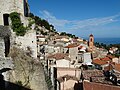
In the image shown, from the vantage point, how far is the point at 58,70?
24.8 m

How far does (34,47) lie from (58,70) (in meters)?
7.16

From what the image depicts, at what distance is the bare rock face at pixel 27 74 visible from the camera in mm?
14670

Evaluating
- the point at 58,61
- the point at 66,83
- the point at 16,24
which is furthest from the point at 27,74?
the point at 58,61

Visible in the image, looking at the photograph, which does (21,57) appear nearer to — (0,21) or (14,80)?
(14,80)

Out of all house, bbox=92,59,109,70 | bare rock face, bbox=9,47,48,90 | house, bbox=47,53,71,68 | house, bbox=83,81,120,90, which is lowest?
house, bbox=92,59,109,70

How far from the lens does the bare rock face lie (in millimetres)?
14670

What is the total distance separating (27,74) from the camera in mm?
14938

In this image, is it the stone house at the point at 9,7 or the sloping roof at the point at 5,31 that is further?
the stone house at the point at 9,7

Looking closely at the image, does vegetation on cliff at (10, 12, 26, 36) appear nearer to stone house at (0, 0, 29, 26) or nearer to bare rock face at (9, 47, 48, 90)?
stone house at (0, 0, 29, 26)

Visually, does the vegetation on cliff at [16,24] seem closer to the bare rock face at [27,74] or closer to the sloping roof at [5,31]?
the sloping roof at [5,31]

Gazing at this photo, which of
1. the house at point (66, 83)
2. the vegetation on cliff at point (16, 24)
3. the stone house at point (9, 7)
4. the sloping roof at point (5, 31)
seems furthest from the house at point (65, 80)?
the sloping roof at point (5, 31)

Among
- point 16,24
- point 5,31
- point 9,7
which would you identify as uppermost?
point 9,7

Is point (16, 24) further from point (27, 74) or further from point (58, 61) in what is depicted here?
point (58, 61)

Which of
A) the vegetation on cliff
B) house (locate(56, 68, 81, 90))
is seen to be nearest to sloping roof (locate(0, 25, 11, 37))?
the vegetation on cliff
